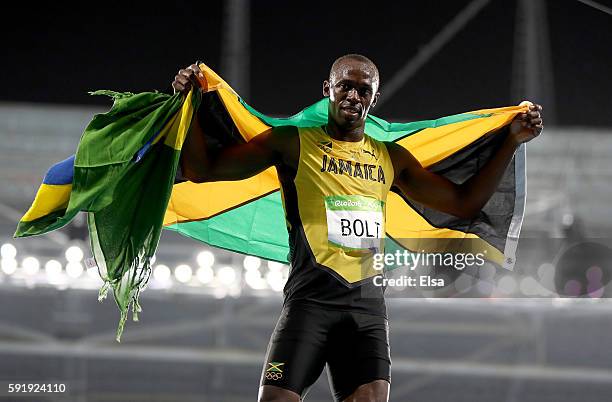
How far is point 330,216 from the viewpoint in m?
2.96

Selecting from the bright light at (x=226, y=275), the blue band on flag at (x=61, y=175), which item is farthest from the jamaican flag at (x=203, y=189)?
the bright light at (x=226, y=275)

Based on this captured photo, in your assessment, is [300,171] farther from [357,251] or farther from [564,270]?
[564,270]

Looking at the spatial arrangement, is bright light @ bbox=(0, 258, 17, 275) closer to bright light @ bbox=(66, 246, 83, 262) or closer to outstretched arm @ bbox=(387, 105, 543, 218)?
bright light @ bbox=(66, 246, 83, 262)

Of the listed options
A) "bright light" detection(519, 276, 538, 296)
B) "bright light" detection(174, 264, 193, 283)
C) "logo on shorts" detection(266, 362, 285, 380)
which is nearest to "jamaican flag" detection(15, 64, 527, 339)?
"logo on shorts" detection(266, 362, 285, 380)

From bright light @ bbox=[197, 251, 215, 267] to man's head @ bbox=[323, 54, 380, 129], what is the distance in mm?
5960

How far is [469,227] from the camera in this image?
12.1 feet

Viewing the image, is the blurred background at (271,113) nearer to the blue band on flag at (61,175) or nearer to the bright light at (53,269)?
the bright light at (53,269)

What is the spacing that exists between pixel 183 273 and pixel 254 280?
720 mm

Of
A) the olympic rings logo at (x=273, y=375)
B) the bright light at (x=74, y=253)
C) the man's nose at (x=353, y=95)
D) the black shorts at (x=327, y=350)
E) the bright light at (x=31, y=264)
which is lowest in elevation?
the olympic rings logo at (x=273, y=375)

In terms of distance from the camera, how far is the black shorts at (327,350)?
9.14 ft

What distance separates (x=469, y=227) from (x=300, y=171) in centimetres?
98

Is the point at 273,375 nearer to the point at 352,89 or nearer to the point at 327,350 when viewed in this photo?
the point at 327,350

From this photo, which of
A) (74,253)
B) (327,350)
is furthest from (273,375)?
(74,253)

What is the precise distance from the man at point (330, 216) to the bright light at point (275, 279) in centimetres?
566
